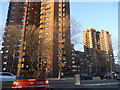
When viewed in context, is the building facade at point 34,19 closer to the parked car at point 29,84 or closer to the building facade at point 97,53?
the building facade at point 97,53

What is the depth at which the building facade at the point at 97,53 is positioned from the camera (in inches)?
2331

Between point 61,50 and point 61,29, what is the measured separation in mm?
4959

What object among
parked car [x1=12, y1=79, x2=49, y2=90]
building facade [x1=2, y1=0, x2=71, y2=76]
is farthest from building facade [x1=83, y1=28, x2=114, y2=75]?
parked car [x1=12, y1=79, x2=49, y2=90]

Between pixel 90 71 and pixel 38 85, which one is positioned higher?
pixel 38 85

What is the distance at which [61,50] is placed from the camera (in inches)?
1310

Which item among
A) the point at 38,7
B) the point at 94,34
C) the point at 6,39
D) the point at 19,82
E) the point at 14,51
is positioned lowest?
the point at 19,82

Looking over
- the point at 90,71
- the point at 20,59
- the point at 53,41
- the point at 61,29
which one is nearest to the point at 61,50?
the point at 53,41

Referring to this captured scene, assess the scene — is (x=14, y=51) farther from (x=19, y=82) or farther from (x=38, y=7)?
(x=38, y=7)

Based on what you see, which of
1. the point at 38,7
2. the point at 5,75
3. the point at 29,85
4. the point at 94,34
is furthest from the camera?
the point at 94,34

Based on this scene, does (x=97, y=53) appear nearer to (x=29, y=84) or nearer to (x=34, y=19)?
(x=34, y=19)

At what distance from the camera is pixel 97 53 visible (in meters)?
71.0

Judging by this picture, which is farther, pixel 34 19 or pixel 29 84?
pixel 34 19

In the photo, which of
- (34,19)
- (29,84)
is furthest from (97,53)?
(29,84)

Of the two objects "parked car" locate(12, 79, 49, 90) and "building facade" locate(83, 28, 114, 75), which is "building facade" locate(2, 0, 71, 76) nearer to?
"building facade" locate(83, 28, 114, 75)
